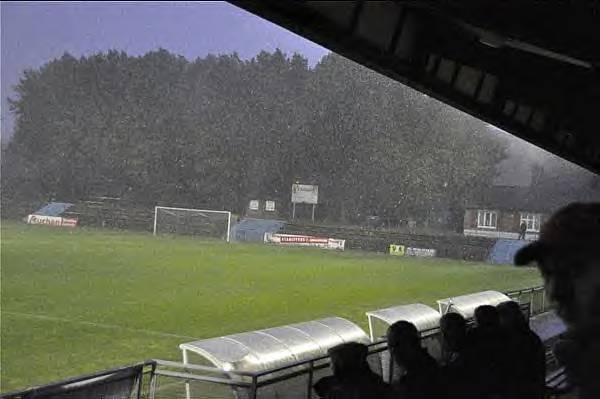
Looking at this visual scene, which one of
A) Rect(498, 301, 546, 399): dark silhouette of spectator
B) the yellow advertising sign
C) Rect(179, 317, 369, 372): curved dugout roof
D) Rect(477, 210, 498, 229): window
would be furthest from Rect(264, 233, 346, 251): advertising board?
Rect(498, 301, 546, 399): dark silhouette of spectator

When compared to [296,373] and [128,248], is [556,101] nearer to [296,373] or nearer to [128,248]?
[296,373]

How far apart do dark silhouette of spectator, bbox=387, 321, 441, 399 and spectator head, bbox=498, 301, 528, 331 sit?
168mm

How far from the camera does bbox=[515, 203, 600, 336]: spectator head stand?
281mm

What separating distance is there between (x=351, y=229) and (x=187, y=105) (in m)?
4.04

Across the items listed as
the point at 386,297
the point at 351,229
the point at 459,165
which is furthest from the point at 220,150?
the point at 459,165

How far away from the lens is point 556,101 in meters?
2.86

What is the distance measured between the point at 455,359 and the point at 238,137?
11573mm

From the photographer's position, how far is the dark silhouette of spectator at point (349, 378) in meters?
0.75

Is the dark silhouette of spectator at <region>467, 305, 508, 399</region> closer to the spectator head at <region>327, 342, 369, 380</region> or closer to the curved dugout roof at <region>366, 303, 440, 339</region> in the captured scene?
the spectator head at <region>327, 342, 369, 380</region>

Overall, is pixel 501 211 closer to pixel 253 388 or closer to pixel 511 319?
pixel 253 388

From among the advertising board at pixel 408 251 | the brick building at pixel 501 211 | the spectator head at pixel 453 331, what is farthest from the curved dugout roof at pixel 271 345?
the advertising board at pixel 408 251

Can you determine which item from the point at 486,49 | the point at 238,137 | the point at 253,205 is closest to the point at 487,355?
the point at 486,49

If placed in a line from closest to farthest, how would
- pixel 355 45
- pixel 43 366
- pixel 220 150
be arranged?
pixel 355 45 < pixel 43 366 < pixel 220 150

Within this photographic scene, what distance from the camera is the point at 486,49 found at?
2.50 meters
